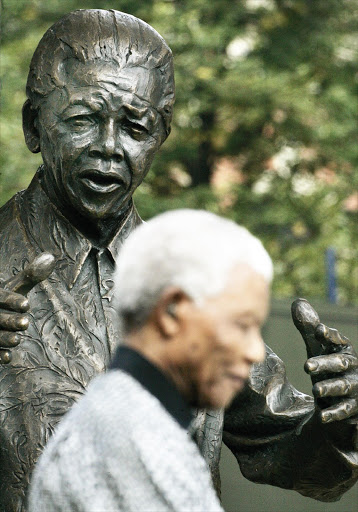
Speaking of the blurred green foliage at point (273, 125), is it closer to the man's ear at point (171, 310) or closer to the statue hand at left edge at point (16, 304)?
the statue hand at left edge at point (16, 304)

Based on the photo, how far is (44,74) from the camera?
3.30m

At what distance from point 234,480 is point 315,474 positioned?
2.30 meters

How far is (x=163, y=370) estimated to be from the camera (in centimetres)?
195

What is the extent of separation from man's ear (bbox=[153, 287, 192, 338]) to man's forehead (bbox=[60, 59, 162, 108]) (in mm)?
1404

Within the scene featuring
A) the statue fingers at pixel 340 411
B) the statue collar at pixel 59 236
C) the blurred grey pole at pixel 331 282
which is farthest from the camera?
the blurred grey pole at pixel 331 282

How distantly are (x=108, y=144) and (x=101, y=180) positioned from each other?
0.10 metres

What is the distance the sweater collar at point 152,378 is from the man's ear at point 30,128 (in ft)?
5.06

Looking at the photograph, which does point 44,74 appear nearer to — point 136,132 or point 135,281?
point 136,132

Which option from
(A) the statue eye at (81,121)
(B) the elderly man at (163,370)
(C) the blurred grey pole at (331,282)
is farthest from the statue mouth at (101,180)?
(C) the blurred grey pole at (331,282)

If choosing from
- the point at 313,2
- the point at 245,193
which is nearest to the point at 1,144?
the point at 245,193

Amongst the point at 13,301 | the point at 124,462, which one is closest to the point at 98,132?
the point at 13,301

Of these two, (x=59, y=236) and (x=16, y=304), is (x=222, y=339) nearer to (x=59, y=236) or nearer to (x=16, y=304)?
(x=16, y=304)

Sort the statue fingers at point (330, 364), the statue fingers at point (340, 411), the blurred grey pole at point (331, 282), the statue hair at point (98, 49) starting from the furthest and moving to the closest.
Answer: the blurred grey pole at point (331, 282)
the statue hair at point (98, 49)
the statue fingers at point (340, 411)
the statue fingers at point (330, 364)

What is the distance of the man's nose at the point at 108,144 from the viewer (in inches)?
125
